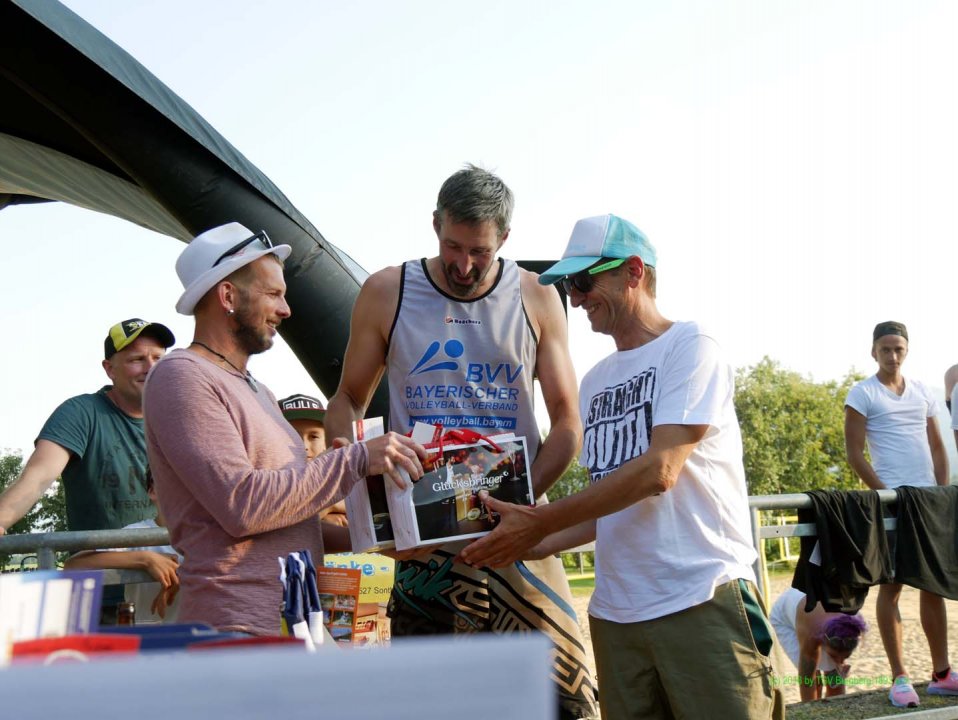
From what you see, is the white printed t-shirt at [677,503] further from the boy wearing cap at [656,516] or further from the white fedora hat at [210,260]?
the white fedora hat at [210,260]

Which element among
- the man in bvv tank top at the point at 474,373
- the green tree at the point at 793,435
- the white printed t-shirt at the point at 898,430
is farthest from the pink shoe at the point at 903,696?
the green tree at the point at 793,435

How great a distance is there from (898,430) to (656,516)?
4518mm

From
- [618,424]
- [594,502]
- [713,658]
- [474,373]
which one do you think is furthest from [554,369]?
[713,658]

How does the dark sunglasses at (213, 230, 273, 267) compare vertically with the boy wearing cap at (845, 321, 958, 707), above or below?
below

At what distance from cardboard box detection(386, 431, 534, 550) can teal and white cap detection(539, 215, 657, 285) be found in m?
0.55

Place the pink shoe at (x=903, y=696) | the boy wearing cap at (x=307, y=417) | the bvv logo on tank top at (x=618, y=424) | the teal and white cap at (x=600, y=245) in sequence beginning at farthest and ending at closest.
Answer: the pink shoe at (x=903, y=696), the boy wearing cap at (x=307, y=417), the teal and white cap at (x=600, y=245), the bvv logo on tank top at (x=618, y=424)

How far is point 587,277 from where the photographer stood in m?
3.06

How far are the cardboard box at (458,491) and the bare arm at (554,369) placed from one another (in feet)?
1.46

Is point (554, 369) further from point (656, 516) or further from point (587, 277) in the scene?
point (656, 516)

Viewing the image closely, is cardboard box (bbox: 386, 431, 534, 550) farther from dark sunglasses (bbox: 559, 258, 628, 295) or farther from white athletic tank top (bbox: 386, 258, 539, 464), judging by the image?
dark sunglasses (bbox: 559, 258, 628, 295)

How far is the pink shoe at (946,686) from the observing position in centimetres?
590

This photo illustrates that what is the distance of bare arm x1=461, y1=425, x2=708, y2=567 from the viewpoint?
2738mm

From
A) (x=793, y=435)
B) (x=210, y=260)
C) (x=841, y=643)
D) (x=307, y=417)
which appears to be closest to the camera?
(x=210, y=260)

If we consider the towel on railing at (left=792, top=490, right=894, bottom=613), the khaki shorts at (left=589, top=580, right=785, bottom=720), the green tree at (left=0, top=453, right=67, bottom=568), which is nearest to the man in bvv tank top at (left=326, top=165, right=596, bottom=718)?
the khaki shorts at (left=589, top=580, right=785, bottom=720)
